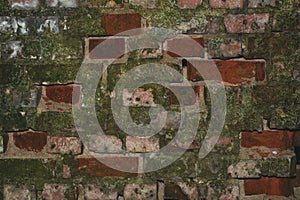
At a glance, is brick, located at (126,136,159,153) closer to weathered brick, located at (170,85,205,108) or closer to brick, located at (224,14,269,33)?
weathered brick, located at (170,85,205,108)

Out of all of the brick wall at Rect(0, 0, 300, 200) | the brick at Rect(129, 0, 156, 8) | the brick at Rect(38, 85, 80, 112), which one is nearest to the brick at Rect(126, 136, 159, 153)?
the brick wall at Rect(0, 0, 300, 200)

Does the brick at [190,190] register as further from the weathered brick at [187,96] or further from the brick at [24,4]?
the brick at [24,4]

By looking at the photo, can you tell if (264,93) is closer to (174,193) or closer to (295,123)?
(295,123)

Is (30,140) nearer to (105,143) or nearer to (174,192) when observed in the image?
(105,143)

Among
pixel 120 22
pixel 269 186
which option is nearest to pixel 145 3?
pixel 120 22

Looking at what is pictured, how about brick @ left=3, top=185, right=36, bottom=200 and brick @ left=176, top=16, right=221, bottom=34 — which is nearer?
brick @ left=176, top=16, right=221, bottom=34

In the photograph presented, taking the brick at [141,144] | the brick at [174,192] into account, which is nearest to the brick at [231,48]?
the brick at [141,144]

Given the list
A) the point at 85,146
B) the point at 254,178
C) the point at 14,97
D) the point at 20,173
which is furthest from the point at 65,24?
the point at 254,178
